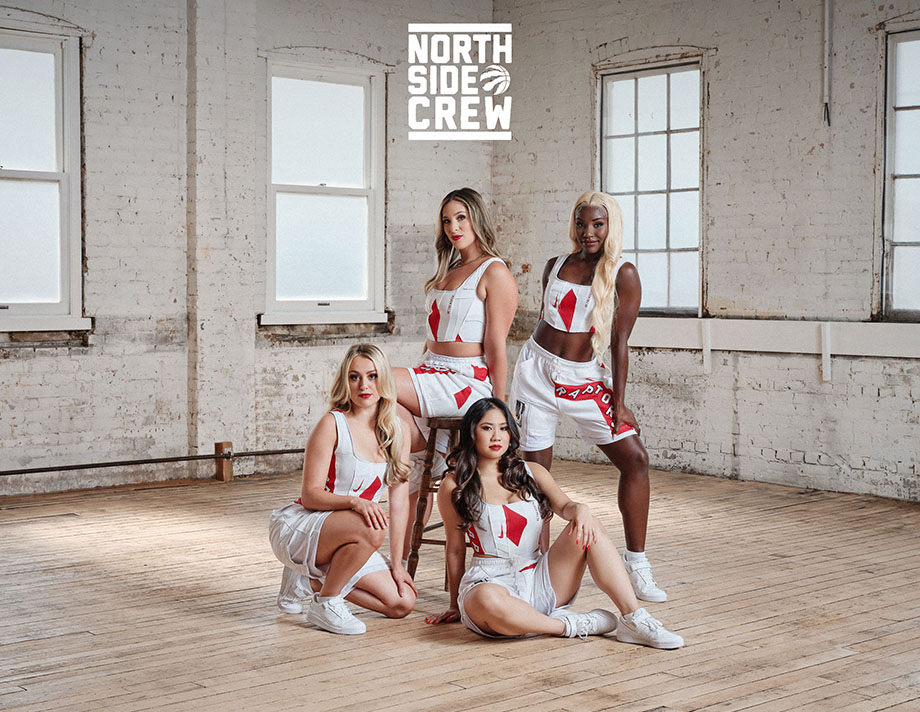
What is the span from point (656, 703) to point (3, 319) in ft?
15.9

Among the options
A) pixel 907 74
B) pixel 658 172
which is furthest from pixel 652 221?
pixel 907 74

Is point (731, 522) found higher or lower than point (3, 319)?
lower

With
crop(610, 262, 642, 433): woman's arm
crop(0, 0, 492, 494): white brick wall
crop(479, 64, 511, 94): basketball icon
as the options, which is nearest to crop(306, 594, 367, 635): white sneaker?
crop(610, 262, 642, 433): woman's arm

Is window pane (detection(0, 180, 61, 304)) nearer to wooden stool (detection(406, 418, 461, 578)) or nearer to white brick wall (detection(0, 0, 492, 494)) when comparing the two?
white brick wall (detection(0, 0, 492, 494))

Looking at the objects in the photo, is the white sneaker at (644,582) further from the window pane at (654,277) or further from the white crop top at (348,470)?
the window pane at (654,277)

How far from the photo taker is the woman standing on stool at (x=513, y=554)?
12.6ft

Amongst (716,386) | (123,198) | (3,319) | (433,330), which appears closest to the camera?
(433,330)

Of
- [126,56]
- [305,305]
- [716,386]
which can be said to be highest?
[126,56]

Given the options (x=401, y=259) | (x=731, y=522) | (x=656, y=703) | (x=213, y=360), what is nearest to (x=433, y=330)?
(x=656, y=703)

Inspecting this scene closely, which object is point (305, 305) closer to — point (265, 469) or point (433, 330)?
point (265, 469)

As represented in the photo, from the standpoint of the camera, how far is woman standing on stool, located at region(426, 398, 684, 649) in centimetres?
385

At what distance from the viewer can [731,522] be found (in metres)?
6.20

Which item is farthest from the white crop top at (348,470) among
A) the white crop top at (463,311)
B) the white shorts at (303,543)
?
the white crop top at (463,311)

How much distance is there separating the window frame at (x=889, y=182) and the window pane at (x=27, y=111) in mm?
4918
